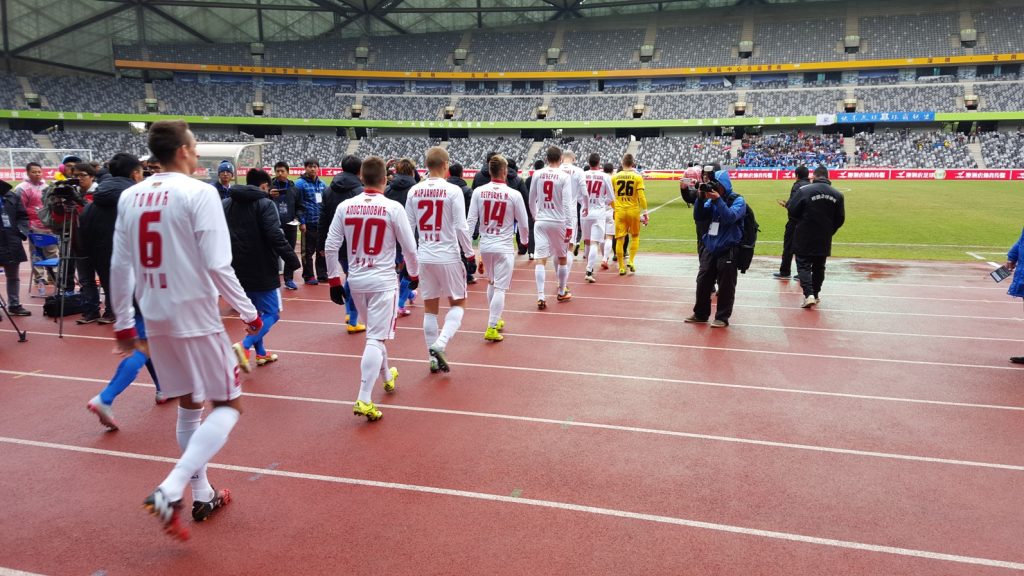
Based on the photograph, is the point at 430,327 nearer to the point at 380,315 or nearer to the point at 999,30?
the point at 380,315

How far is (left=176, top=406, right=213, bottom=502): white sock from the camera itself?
3623mm

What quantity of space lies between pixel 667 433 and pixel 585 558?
1.88m

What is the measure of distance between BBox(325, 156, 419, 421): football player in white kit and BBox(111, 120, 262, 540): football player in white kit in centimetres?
169

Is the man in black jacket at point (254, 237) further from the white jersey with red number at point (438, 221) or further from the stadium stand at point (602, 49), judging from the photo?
the stadium stand at point (602, 49)

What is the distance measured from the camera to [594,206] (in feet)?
37.5

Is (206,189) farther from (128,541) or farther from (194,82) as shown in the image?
(194,82)

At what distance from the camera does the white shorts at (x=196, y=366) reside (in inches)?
133

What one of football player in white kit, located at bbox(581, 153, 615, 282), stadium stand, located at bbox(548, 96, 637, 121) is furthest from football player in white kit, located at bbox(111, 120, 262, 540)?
stadium stand, located at bbox(548, 96, 637, 121)

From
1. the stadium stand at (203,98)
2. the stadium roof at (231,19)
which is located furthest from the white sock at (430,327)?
the stadium stand at (203,98)

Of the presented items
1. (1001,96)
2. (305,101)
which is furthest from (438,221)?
(1001,96)

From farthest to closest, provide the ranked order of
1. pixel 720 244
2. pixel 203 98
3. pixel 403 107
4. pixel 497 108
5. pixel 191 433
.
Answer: pixel 403 107
pixel 497 108
pixel 203 98
pixel 720 244
pixel 191 433

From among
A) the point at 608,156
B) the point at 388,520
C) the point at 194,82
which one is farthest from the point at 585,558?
the point at 194,82

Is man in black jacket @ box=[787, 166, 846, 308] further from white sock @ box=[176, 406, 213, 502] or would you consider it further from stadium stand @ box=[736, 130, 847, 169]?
stadium stand @ box=[736, 130, 847, 169]

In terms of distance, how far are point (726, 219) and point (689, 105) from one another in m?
53.5
